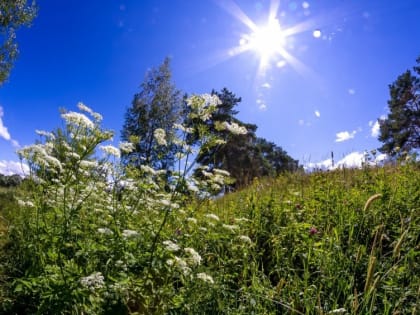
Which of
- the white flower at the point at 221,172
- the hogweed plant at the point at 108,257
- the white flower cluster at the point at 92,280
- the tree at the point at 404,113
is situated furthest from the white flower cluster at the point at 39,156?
the tree at the point at 404,113

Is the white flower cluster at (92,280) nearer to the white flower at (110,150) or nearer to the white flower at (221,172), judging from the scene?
the white flower at (110,150)

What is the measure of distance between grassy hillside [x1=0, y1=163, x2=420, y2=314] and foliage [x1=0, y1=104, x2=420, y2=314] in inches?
0.5

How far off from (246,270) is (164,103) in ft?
70.6

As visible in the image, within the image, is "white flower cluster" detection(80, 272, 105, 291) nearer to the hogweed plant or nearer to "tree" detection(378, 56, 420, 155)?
the hogweed plant

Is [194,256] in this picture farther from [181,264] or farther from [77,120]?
[77,120]

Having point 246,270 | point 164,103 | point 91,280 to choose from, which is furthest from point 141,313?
point 164,103

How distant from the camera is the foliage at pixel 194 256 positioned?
181cm

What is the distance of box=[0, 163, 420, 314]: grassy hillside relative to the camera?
177 cm

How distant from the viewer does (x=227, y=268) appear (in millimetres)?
2688

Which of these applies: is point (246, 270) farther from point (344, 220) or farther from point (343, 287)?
point (344, 220)

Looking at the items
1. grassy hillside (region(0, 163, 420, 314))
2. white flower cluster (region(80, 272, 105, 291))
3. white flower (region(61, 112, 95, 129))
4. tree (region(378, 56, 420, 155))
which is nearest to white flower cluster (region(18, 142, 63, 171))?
white flower (region(61, 112, 95, 129))

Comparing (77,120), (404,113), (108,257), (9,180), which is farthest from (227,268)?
(404,113)

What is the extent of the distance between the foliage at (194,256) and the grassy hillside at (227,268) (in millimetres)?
12

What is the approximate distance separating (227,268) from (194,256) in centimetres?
84
